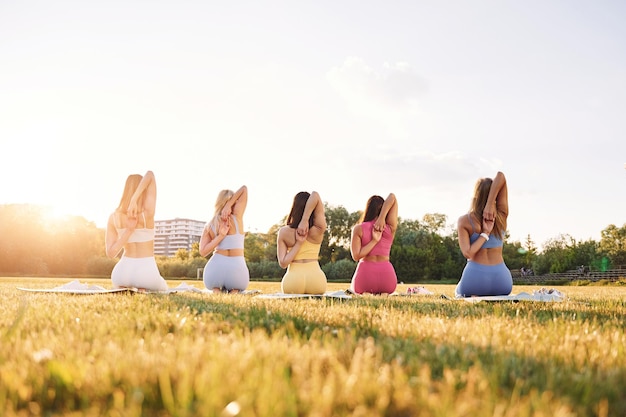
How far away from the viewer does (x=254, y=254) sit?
232 feet

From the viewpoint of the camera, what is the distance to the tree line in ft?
192

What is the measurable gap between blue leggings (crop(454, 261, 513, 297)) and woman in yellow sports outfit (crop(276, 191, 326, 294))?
2.91 meters

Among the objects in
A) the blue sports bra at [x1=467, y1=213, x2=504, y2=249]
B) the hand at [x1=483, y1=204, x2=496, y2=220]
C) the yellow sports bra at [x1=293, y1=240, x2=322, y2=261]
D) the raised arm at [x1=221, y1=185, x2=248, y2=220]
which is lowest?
the yellow sports bra at [x1=293, y1=240, x2=322, y2=261]

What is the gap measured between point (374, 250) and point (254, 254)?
61.5 m

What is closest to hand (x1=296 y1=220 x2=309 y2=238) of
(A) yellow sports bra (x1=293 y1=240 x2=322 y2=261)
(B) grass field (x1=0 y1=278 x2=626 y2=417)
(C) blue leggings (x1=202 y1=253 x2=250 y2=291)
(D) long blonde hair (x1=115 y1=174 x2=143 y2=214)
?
(A) yellow sports bra (x1=293 y1=240 x2=322 y2=261)

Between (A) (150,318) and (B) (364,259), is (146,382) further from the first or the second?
(B) (364,259)

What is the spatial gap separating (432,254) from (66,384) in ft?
216

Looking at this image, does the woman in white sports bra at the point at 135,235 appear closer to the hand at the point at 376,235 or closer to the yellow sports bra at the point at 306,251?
the yellow sports bra at the point at 306,251

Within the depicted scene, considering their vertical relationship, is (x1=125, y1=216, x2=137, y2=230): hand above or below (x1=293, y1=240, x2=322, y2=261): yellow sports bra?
above

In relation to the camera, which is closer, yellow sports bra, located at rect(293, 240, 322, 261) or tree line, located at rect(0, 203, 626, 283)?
yellow sports bra, located at rect(293, 240, 322, 261)

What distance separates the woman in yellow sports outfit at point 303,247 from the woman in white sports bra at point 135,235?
2484 millimetres

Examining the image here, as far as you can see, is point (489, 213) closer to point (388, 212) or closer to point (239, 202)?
point (388, 212)

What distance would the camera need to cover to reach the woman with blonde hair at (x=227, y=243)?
34.8 feet

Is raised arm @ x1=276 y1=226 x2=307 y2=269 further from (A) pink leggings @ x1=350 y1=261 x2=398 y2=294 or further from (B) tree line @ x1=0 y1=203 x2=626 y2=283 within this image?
(B) tree line @ x1=0 y1=203 x2=626 y2=283
